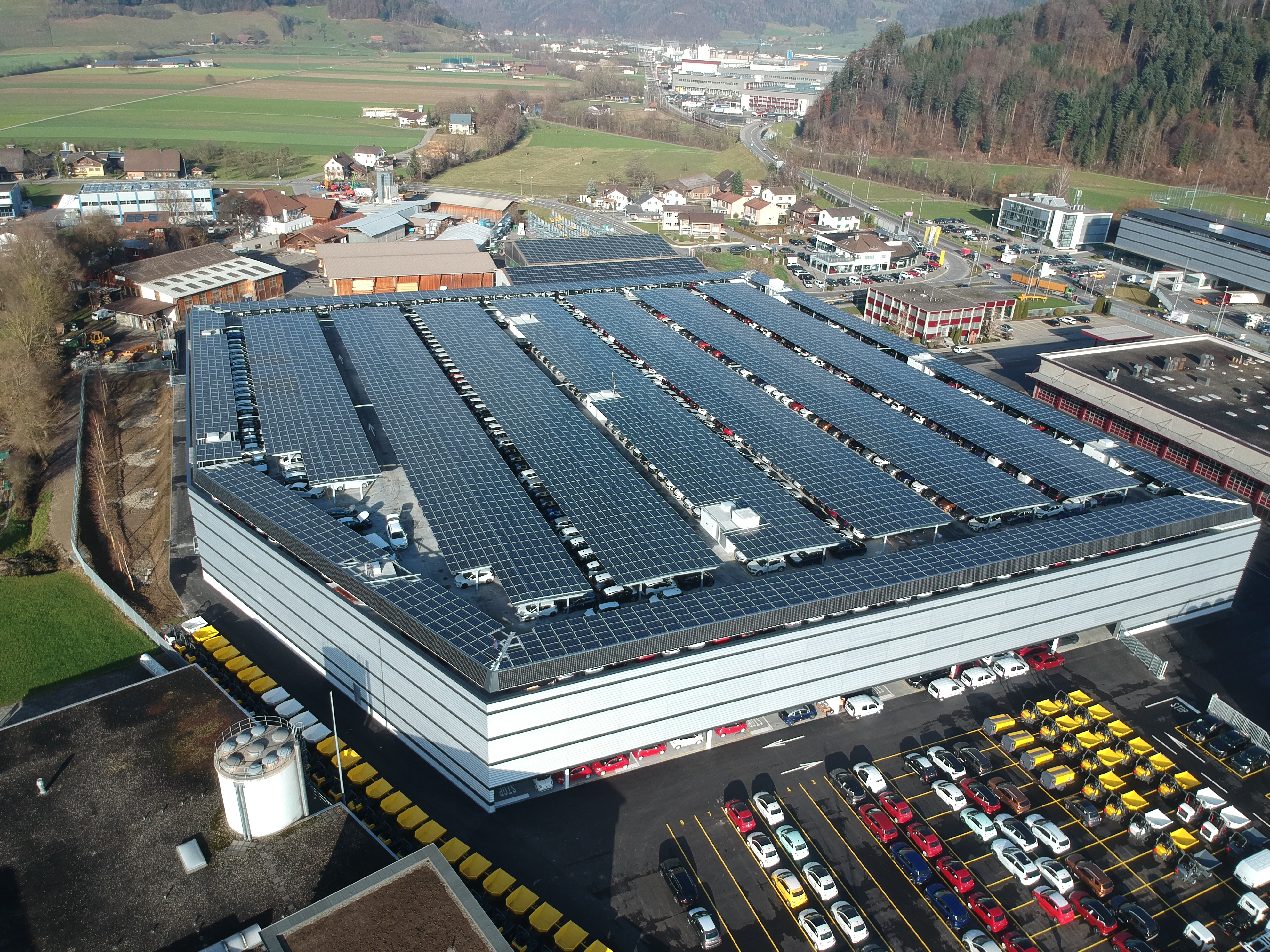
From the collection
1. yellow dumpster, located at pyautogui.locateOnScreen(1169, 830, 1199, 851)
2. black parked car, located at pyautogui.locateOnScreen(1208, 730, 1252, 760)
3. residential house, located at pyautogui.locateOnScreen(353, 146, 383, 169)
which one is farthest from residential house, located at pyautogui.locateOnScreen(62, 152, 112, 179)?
yellow dumpster, located at pyautogui.locateOnScreen(1169, 830, 1199, 851)

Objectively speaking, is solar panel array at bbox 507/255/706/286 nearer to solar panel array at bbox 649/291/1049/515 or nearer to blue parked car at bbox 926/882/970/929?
solar panel array at bbox 649/291/1049/515

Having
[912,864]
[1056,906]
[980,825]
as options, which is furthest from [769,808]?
[1056,906]

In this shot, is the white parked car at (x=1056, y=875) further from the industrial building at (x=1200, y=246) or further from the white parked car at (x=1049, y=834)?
the industrial building at (x=1200, y=246)

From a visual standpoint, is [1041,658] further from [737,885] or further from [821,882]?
[737,885]

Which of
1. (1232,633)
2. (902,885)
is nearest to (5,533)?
(902,885)

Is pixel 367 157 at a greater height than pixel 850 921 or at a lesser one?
greater

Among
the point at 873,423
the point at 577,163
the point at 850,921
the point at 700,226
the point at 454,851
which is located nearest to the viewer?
the point at 850,921

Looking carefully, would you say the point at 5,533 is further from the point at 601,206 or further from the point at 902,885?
the point at 601,206
